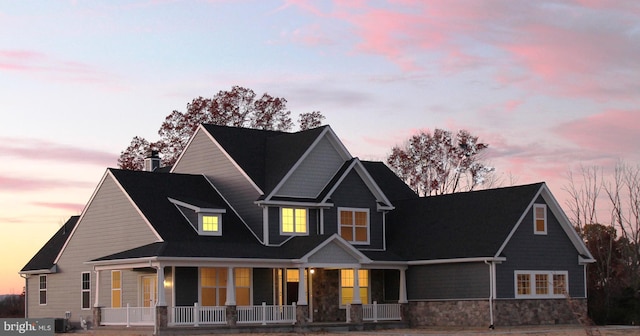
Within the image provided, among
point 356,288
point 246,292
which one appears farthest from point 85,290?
A: point 356,288

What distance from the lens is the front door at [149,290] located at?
133 feet

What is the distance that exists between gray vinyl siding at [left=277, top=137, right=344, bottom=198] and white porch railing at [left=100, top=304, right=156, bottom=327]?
838cm

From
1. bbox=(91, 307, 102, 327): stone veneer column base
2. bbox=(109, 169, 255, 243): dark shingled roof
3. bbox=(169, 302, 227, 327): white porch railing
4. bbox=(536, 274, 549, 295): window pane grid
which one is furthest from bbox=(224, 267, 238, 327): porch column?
bbox=(536, 274, 549, 295): window pane grid

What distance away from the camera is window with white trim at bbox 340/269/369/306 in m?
44.5

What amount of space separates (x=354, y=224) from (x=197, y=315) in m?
10.7

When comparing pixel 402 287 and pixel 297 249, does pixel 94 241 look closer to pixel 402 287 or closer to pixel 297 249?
pixel 297 249

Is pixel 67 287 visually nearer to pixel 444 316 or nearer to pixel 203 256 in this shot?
pixel 203 256

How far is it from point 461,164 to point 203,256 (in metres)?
37.8

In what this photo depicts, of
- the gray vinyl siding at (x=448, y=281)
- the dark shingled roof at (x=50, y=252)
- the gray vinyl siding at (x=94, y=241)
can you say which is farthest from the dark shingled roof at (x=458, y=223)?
the dark shingled roof at (x=50, y=252)

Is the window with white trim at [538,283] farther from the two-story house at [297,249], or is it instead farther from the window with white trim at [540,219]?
the window with white trim at [540,219]

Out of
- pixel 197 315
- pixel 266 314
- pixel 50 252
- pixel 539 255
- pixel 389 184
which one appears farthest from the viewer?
pixel 389 184

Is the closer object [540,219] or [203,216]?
[203,216]

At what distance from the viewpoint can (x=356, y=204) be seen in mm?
45938

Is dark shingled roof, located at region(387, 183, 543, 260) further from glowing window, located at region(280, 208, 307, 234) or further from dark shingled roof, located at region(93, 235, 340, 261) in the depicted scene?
dark shingled roof, located at region(93, 235, 340, 261)
